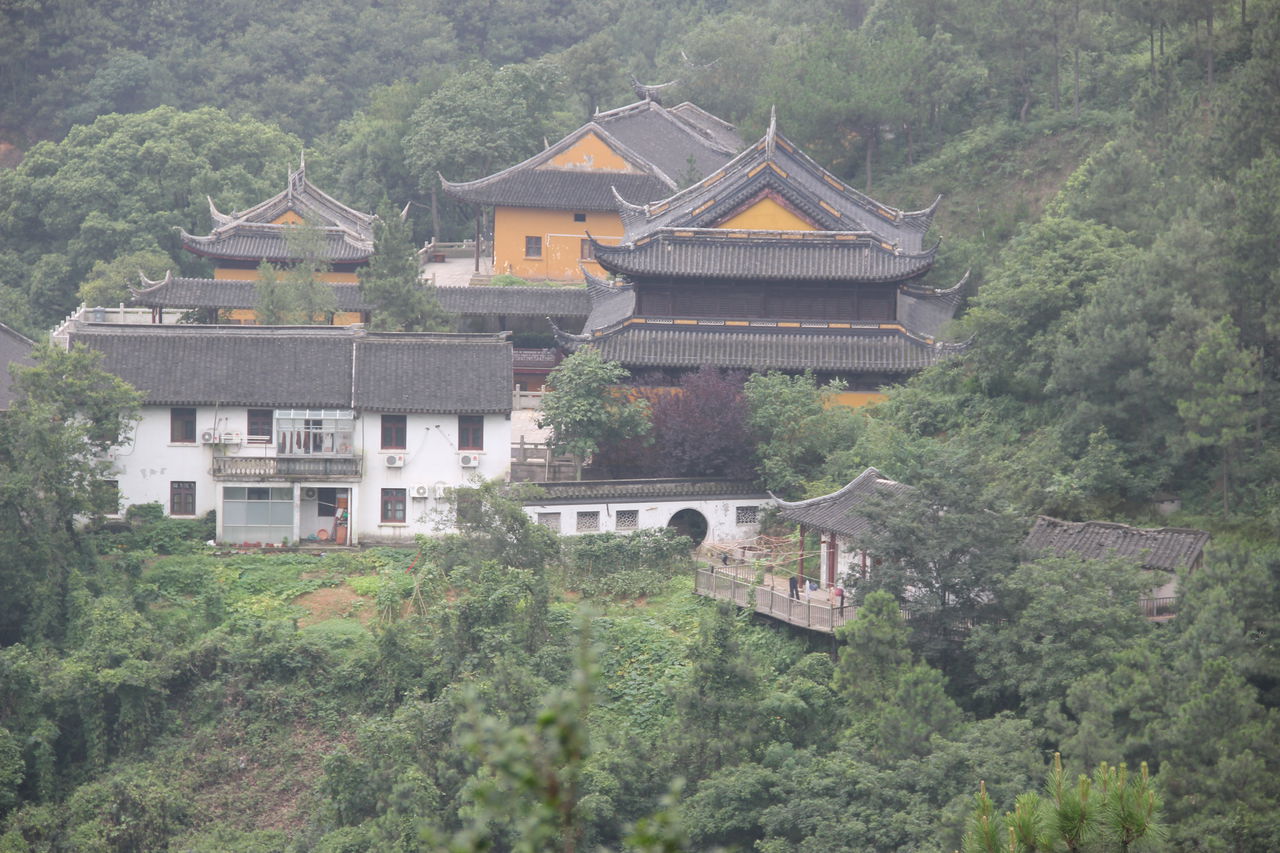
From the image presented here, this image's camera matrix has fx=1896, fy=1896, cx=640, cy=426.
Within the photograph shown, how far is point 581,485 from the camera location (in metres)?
35.7

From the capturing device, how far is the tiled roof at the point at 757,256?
40500mm

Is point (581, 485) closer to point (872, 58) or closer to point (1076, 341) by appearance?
point (1076, 341)

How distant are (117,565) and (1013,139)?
29.5 metres

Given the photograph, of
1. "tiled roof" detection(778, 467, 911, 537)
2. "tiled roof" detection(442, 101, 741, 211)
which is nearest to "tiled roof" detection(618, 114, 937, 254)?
"tiled roof" detection(442, 101, 741, 211)

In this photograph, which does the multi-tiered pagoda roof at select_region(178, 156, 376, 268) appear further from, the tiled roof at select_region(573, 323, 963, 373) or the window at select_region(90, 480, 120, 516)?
the window at select_region(90, 480, 120, 516)

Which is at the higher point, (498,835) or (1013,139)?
(1013,139)

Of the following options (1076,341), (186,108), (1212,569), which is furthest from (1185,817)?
(186,108)

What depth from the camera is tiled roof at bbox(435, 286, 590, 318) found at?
155 ft

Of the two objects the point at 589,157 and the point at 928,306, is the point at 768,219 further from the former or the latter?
the point at 589,157

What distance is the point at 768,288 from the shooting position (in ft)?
136

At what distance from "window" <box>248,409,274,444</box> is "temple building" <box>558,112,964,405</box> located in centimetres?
751

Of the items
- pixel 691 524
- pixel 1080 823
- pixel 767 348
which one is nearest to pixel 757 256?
pixel 767 348

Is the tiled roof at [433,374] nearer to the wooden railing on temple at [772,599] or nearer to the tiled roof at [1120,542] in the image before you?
the wooden railing on temple at [772,599]

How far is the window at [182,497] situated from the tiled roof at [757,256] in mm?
10031
